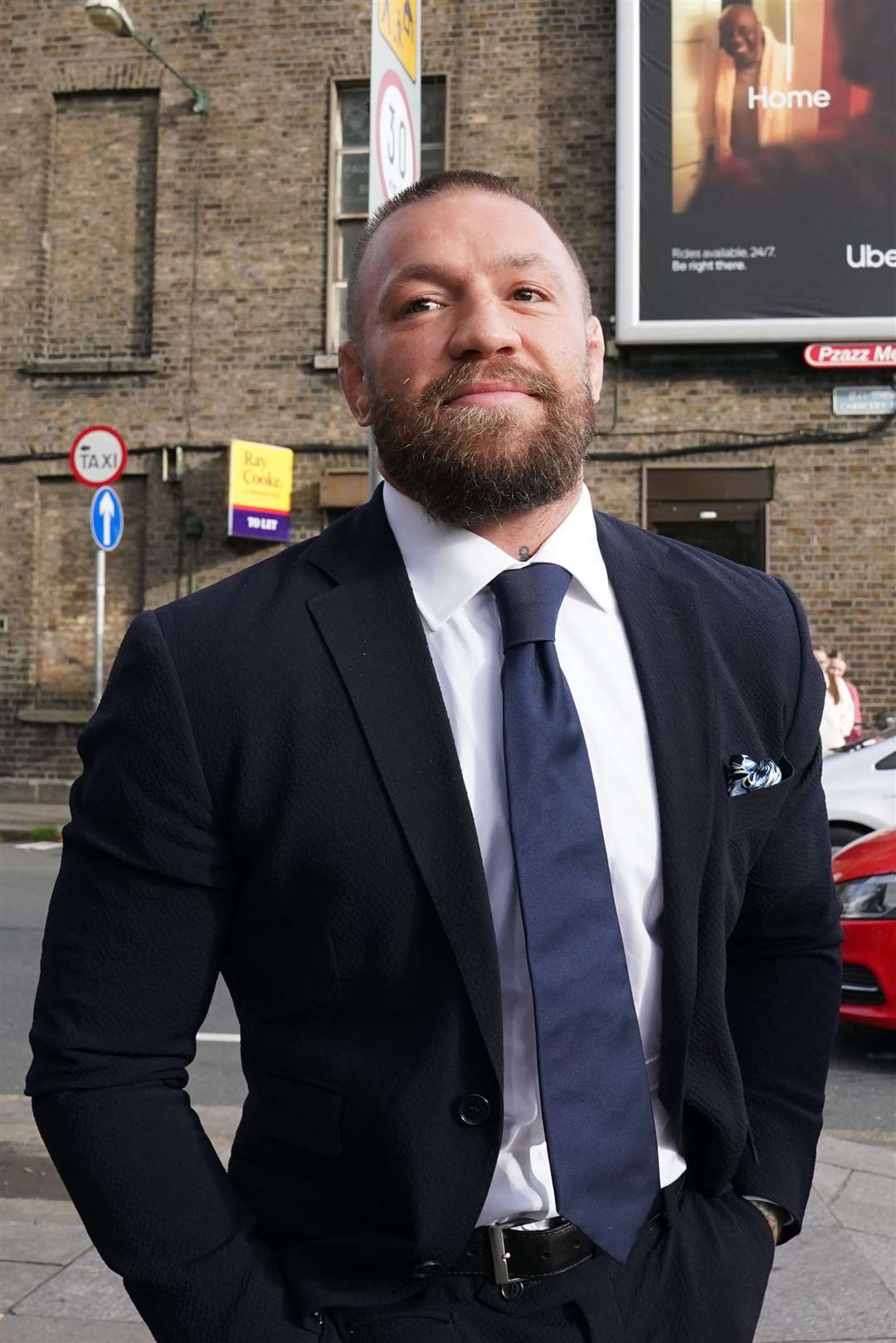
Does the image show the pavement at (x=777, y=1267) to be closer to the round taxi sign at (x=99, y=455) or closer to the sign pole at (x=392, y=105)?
the sign pole at (x=392, y=105)

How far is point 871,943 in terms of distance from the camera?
5875 millimetres

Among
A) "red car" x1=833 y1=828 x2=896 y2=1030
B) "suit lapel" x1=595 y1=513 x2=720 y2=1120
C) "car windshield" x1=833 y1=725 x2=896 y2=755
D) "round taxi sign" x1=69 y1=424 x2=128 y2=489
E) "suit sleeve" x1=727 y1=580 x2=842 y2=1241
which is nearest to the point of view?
"suit lapel" x1=595 y1=513 x2=720 y2=1120

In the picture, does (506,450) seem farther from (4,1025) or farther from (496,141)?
(496,141)

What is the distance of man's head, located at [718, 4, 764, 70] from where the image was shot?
15.0m

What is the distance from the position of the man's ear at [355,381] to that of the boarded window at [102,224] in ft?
50.3

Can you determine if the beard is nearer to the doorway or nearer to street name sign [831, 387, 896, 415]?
the doorway

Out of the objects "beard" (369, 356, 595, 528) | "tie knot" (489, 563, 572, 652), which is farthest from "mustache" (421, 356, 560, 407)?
"tie knot" (489, 563, 572, 652)

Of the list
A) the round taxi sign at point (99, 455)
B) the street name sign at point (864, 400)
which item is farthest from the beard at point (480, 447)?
the street name sign at point (864, 400)

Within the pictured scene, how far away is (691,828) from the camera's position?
5.23 ft

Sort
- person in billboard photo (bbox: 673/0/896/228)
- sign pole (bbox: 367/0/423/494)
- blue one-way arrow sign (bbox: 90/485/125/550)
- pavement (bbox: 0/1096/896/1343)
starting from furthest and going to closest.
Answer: person in billboard photo (bbox: 673/0/896/228)
blue one-way arrow sign (bbox: 90/485/125/550)
sign pole (bbox: 367/0/423/494)
pavement (bbox: 0/1096/896/1343)

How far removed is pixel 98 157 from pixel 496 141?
4.77 metres

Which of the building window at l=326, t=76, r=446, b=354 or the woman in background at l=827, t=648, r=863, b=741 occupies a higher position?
the building window at l=326, t=76, r=446, b=354

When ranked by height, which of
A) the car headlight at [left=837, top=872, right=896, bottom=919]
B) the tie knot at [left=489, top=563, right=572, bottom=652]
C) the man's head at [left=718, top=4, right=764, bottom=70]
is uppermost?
the man's head at [left=718, top=4, right=764, bottom=70]

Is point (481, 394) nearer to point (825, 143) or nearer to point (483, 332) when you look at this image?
point (483, 332)
